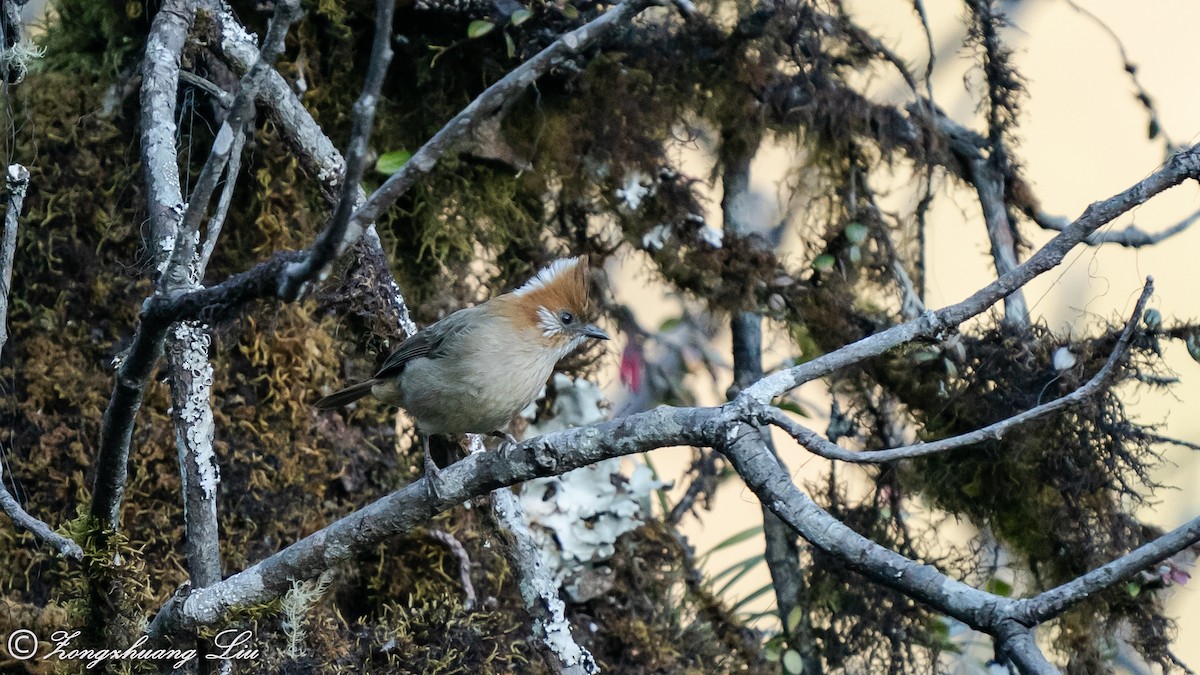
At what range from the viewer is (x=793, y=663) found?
13.7 ft

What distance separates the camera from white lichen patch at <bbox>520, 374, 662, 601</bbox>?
4.25m

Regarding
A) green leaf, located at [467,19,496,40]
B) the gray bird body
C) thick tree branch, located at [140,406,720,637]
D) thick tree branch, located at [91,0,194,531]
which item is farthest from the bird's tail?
green leaf, located at [467,19,496,40]

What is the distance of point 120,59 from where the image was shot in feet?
13.3

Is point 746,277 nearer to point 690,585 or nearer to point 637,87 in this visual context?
point 637,87

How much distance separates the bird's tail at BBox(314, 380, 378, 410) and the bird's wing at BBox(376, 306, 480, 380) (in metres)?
0.06

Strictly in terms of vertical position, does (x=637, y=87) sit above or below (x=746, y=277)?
above

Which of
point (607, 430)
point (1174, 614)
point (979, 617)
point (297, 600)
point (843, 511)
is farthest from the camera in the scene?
point (843, 511)

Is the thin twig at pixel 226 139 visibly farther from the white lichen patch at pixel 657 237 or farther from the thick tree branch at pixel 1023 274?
the white lichen patch at pixel 657 237

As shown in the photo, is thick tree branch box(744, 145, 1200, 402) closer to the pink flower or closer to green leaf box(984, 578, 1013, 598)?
green leaf box(984, 578, 1013, 598)

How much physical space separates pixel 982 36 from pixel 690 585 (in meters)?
2.55

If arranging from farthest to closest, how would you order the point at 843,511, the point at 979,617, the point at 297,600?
the point at 843,511 → the point at 297,600 → the point at 979,617

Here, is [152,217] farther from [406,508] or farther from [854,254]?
[854,254]

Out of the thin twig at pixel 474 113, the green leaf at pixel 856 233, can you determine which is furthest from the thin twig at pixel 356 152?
the green leaf at pixel 856 233

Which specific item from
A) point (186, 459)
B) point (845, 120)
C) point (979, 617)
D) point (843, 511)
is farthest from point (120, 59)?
point (979, 617)
